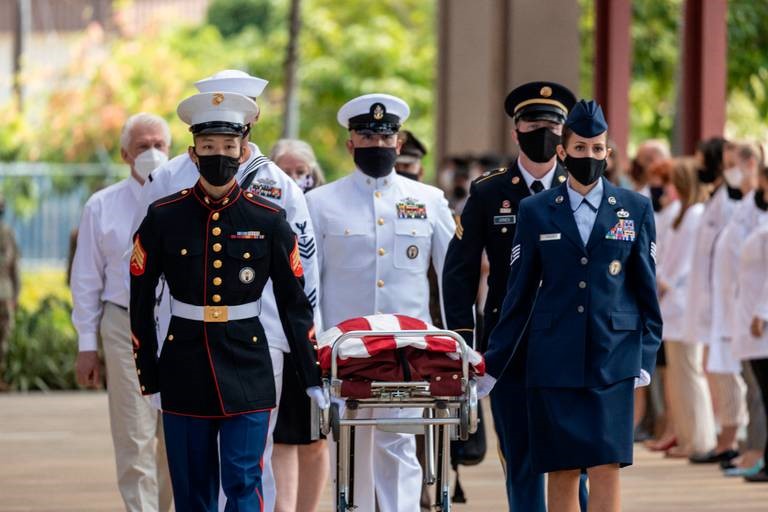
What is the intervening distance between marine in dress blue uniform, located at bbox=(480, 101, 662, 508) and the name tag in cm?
64

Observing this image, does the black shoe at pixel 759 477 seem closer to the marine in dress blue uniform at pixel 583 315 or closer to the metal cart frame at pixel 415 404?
the marine in dress blue uniform at pixel 583 315

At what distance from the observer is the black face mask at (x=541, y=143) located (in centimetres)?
802

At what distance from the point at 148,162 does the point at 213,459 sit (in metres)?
2.43

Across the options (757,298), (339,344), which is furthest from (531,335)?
(757,298)

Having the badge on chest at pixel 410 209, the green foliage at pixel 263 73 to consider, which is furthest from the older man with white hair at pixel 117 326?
the green foliage at pixel 263 73

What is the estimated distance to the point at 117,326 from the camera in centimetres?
907

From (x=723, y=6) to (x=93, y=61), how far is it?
28.1 metres

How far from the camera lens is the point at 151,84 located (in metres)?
42.3

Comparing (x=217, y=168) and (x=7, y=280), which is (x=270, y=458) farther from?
(x=7, y=280)

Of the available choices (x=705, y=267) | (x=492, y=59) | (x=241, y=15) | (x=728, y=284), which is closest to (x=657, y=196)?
(x=705, y=267)

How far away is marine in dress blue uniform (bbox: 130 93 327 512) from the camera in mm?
7043

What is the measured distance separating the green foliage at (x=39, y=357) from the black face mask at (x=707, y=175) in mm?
8598

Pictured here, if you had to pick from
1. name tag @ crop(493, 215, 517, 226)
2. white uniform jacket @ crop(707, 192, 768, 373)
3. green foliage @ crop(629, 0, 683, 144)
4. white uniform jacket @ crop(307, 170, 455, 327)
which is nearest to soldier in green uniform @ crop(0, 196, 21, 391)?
Answer: white uniform jacket @ crop(707, 192, 768, 373)

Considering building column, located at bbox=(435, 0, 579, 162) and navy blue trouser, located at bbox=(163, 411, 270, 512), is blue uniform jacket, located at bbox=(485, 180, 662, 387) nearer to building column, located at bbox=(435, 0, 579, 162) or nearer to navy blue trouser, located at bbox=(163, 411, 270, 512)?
navy blue trouser, located at bbox=(163, 411, 270, 512)
